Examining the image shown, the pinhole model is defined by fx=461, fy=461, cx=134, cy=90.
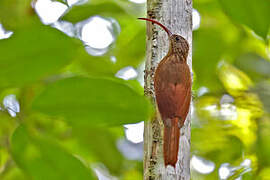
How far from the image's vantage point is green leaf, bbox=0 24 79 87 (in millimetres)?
733

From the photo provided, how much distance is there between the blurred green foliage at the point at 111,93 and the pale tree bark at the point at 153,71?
0.08 metres

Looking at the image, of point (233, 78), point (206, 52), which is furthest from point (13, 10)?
point (233, 78)

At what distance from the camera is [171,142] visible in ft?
2.64

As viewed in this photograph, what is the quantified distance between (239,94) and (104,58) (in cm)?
50

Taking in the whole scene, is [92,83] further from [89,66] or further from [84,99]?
[89,66]

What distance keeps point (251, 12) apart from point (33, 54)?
1.36ft

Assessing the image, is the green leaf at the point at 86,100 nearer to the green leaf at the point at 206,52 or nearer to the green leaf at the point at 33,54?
the green leaf at the point at 33,54

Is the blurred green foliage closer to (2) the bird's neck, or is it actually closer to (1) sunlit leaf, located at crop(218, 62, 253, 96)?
(1) sunlit leaf, located at crop(218, 62, 253, 96)

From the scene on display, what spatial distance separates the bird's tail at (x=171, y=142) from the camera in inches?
30.9

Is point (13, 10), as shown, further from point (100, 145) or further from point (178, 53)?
point (178, 53)

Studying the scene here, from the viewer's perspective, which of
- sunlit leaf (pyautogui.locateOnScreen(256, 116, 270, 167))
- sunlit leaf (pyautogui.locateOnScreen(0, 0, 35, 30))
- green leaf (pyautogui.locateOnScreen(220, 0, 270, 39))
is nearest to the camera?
green leaf (pyautogui.locateOnScreen(220, 0, 270, 39))

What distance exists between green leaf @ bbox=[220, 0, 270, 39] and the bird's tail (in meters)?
0.24

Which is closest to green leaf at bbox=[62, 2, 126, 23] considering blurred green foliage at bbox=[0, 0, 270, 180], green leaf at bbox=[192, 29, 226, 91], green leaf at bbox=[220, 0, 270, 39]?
blurred green foliage at bbox=[0, 0, 270, 180]

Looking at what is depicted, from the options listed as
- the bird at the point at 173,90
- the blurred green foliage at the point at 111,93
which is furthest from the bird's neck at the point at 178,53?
the blurred green foliage at the point at 111,93
